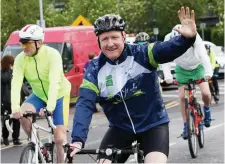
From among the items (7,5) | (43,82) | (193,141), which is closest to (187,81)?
(193,141)

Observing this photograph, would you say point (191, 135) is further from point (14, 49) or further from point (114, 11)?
point (114, 11)

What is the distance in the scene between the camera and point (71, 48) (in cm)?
2091

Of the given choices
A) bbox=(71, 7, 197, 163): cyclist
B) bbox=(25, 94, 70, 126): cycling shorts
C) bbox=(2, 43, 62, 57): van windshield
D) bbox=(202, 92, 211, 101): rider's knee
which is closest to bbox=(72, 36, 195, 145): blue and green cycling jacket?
bbox=(71, 7, 197, 163): cyclist

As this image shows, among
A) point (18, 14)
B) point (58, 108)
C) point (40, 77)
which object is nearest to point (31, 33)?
point (40, 77)

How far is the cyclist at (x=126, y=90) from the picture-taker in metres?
4.96

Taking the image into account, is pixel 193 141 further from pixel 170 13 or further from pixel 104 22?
pixel 170 13

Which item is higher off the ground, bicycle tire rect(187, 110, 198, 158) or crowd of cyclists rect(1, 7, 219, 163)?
crowd of cyclists rect(1, 7, 219, 163)

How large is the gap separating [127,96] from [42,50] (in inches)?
115

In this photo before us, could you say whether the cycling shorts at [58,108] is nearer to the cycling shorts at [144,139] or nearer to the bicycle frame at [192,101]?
the cycling shorts at [144,139]

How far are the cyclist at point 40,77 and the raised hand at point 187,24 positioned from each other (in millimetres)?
3008

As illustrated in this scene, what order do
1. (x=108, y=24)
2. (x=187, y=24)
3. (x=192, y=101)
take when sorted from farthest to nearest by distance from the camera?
(x=192, y=101) → (x=108, y=24) → (x=187, y=24)

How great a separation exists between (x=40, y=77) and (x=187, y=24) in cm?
341

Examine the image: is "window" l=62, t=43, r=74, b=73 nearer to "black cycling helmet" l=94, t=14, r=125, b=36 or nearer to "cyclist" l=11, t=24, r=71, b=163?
"cyclist" l=11, t=24, r=71, b=163

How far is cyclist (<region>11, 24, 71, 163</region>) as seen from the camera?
7688 millimetres
